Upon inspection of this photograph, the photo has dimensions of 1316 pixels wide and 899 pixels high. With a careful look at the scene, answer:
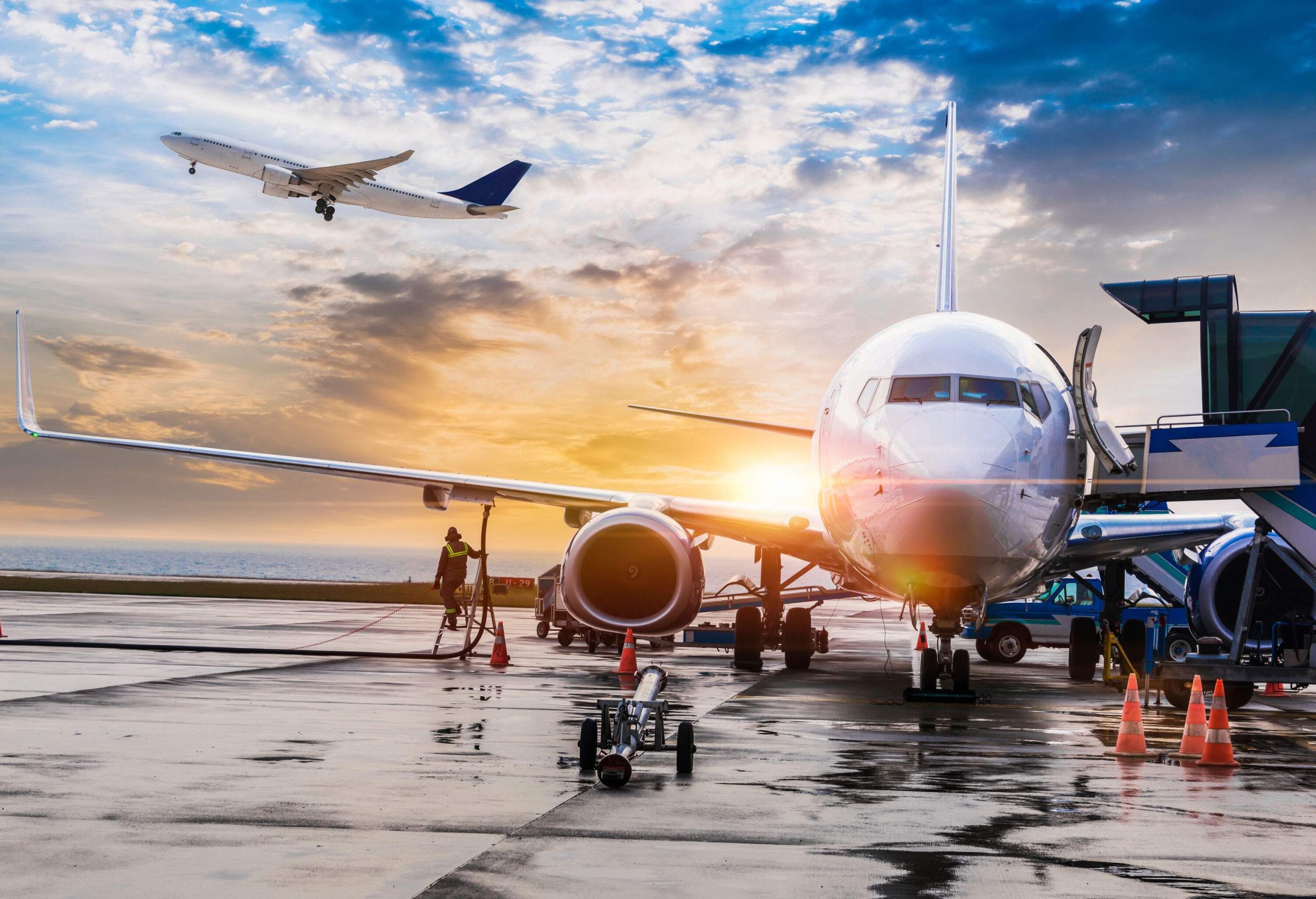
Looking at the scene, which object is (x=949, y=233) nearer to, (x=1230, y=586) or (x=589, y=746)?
(x=1230, y=586)

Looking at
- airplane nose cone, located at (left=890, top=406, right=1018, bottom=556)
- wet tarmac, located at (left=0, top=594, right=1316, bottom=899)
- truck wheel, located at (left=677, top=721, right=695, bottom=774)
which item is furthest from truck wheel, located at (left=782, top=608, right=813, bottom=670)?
truck wheel, located at (left=677, top=721, right=695, bottom=774)

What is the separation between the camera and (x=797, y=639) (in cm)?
1884

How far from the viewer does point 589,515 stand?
19703 mm

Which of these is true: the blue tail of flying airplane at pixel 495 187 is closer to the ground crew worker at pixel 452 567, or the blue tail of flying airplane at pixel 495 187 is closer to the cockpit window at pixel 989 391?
the ground crew worker at pixel 452 567

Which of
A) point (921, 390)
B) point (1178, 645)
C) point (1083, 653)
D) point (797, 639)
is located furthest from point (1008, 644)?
point (921, 390)

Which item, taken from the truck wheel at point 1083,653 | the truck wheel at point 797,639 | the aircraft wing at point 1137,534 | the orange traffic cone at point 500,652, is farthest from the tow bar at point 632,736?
the truck wheel at point 1083,653

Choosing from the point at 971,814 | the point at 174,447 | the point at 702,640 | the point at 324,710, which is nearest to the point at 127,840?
the point at 971,814

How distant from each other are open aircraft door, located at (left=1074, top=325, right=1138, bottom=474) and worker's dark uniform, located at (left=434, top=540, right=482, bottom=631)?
36.8 feet

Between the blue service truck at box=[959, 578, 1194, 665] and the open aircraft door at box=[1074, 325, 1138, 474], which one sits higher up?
the open aircraft door at box=[1074, 325, 1138, 474]

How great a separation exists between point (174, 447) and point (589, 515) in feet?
20.5

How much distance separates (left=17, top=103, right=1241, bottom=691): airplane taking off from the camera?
10773mm

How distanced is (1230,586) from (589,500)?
8.65m

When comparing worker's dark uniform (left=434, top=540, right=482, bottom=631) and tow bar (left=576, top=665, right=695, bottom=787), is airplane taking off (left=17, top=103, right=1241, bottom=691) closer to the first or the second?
tow bar (left=576, top=665, right=695, bottom=787)

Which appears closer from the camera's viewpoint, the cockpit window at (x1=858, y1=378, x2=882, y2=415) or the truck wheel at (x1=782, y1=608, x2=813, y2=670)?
the cockpit window at (x1=858, y1=378, x2=882, y2=415)
